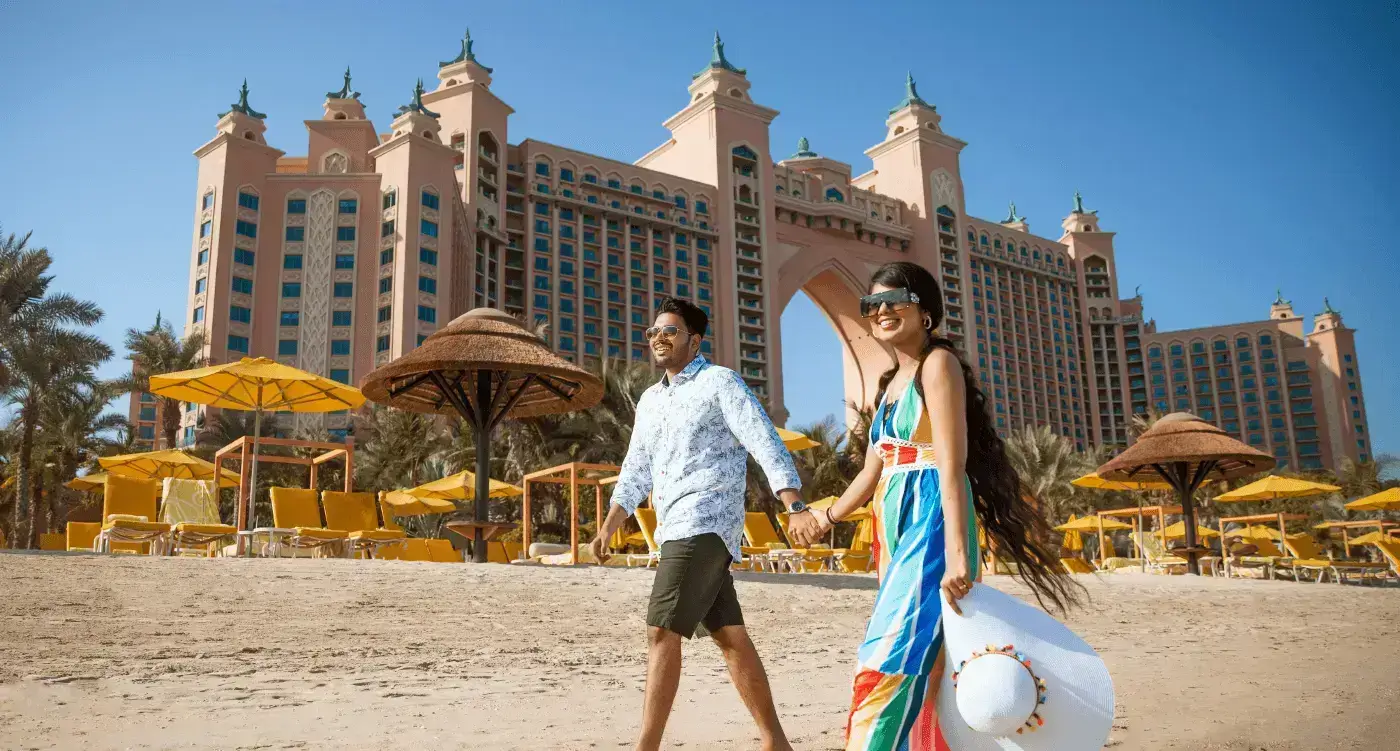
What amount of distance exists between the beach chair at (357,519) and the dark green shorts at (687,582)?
823cm

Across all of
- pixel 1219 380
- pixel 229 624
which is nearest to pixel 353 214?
pixel 229 624

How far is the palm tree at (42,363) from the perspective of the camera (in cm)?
2484

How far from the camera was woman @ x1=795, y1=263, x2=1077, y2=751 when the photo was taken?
7.34 feet

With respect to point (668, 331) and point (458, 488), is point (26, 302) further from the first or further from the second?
point (668, 331)

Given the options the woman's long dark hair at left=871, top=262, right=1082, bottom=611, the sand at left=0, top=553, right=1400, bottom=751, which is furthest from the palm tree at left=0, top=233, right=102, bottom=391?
the woman's long dark hair at left=871, top=262, right=1082, bottom=611

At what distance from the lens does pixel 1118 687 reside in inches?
205

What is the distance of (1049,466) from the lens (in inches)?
1439

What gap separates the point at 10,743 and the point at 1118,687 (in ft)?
14.6

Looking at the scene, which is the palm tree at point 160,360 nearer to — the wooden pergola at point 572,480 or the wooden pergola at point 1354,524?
the wooden pergola at point 572,480

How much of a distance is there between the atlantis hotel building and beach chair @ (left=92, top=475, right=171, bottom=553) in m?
28.8

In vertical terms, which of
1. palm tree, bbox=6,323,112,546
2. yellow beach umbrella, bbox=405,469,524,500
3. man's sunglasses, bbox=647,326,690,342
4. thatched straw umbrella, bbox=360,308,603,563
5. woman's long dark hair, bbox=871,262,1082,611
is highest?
palm tree, bbox=6,323,112,546

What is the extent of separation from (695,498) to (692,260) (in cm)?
5231

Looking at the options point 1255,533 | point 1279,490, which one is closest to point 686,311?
point 1279,490

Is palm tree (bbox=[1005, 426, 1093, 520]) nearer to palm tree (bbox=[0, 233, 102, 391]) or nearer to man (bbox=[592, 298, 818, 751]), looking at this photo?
palm tree (bbox=[0, 233, 102, 391])
